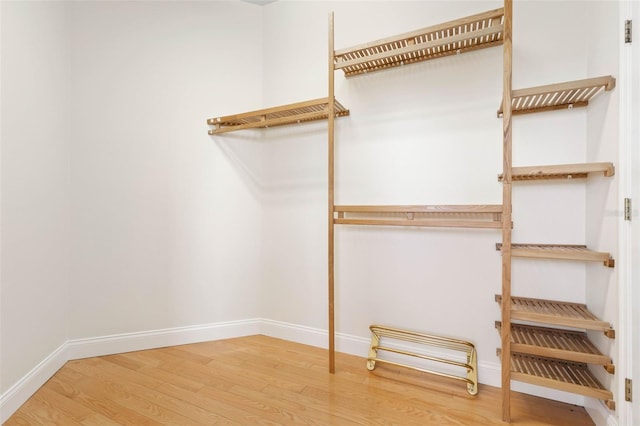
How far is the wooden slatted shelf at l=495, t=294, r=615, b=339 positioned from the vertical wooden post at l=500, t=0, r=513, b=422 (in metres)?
0.08

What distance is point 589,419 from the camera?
141 centimetres

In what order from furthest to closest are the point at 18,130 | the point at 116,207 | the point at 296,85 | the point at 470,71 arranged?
the point at 296,85 < the point at 116,207 < the point at 470,71 < the point at 18,130

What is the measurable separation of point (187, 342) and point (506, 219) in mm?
2259

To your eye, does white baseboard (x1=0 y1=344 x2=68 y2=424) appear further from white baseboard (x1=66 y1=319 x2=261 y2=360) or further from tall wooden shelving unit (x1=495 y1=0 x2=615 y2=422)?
tall wooden shelving unit (x1=495 y1=0 x2=615 y2=422)

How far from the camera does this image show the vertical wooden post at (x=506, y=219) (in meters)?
1.35

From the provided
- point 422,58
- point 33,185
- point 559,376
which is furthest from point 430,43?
point 33,185

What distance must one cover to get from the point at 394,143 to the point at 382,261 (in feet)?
2.58

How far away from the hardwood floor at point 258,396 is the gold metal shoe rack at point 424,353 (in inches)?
2.4

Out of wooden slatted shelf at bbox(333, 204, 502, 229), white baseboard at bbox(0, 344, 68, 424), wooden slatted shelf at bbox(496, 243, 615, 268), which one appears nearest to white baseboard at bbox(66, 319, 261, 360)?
white baseboard at bbox(0, 344, 68, 424)

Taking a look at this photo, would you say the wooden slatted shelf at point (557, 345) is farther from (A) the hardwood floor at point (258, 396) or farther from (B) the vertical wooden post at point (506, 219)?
(A) the hardwood floor at point (258, 396)

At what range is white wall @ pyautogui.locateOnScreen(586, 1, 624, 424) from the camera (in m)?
1.24

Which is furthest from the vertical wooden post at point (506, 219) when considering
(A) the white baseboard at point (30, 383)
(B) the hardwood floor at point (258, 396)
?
(A) the white baseboard at point (30, 383)

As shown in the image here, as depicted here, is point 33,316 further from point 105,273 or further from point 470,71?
point 470,71

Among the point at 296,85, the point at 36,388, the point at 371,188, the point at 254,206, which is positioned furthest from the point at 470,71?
the point at 36,388
